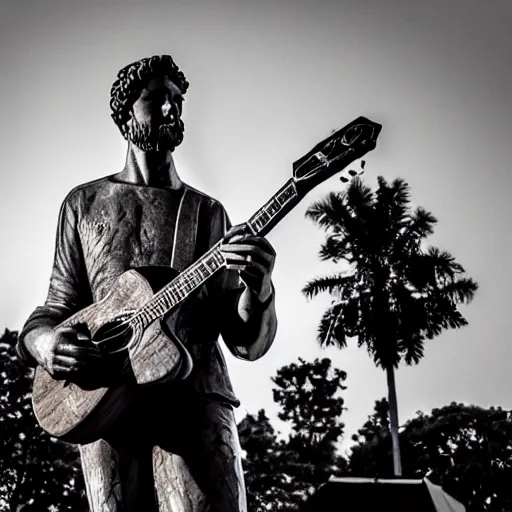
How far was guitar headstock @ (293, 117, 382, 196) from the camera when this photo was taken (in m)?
2.68

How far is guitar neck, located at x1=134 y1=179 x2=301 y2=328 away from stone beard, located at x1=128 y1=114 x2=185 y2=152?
1.59 feet

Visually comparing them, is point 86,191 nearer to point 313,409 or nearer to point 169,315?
point 169,315

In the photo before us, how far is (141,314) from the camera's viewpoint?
2691mm

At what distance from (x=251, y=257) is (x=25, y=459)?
43.6 feet

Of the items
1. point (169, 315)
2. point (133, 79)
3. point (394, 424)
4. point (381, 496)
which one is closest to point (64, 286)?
point (169, 315)

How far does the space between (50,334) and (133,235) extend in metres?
0.40

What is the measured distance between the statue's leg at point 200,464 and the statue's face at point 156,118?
2.80ft

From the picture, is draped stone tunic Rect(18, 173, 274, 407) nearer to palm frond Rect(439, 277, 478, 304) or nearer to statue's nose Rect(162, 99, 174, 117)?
statue's nose Rect(162, 99, 174, 117)

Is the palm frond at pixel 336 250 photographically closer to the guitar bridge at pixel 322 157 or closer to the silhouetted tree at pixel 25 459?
the silhouetted tree at pixel 25 459

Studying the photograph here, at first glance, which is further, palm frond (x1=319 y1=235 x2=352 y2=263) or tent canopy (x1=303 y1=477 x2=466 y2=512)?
palm frond (x1=319 y1=235 x2=352 y2=263)

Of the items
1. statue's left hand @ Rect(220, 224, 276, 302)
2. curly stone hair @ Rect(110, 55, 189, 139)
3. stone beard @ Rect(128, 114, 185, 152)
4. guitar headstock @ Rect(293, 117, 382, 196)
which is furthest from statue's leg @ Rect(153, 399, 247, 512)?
curly stone hair @ Rect(110, 55, 189, 139)

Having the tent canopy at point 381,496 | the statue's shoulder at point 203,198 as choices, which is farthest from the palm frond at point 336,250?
the statue's shoulder at point 203,198

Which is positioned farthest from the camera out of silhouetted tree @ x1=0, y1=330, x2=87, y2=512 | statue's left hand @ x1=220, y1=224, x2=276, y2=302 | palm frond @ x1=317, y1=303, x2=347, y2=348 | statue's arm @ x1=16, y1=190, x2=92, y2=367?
palm frond @ x1=317, y1=303, x2=347, y2=348

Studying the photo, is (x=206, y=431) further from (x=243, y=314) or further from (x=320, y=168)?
(x=320, y=168)
